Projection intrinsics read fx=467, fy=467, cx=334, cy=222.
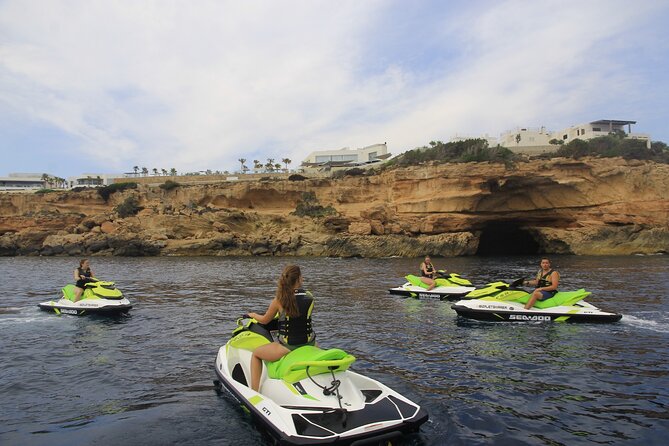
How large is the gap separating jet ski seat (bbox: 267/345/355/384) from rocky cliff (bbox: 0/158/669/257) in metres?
40.9

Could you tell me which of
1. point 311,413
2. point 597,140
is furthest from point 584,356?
point 597,140

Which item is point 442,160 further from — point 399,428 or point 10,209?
point 10,209

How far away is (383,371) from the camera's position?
31.2 feet

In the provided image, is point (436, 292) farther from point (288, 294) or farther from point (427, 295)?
point (288, 294)

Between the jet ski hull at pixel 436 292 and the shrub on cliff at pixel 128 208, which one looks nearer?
the jet ski hull at pixel 436 292

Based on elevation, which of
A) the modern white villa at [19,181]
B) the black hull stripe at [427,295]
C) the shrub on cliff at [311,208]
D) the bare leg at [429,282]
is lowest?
the black hull stripe at [427,295]

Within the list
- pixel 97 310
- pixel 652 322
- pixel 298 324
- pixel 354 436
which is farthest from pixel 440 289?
pixel 354 436

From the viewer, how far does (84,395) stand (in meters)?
8.44

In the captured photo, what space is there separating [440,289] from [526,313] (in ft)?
20.0

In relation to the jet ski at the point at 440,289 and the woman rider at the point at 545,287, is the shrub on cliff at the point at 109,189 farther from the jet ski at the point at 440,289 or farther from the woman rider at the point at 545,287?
the woman rider at the point at 545,287

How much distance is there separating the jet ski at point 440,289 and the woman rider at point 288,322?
523 inches

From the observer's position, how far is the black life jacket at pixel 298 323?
7.12 metres

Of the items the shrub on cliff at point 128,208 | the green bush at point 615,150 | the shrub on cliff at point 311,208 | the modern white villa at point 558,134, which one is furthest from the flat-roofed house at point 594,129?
the shrub on cliff at point 128,208

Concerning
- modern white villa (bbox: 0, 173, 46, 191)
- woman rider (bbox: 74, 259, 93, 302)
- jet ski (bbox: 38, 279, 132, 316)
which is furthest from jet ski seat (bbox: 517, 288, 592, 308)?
modern white villa (bbox: 0, 173, 46, 191)
